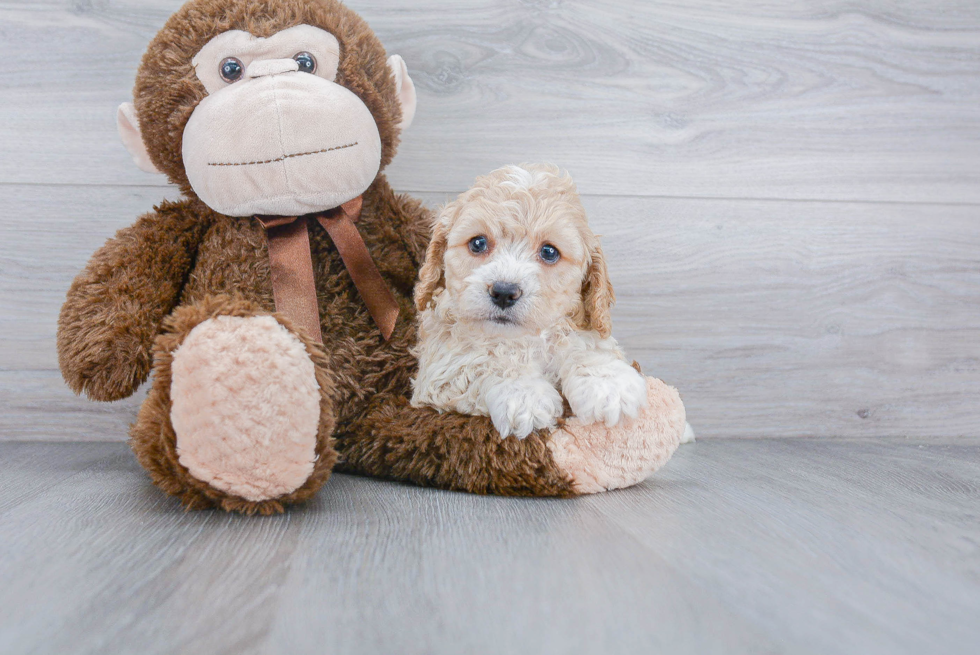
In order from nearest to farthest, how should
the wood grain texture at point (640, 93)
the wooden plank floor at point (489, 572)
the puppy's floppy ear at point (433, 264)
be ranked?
the wooden plank floor at point (489, 572), the puppy's floppy ear at point (433, 264), the wood grain texture at point (640, 93)

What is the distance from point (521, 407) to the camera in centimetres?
84

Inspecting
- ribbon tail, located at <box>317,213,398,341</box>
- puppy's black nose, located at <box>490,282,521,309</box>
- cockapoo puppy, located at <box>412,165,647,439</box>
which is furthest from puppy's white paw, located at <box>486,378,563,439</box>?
ribbon tail, located at <box>317,213,398,341</box>

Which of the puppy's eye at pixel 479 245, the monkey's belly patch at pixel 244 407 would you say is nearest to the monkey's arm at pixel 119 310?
the monkey's belly patch at pixel 244 407

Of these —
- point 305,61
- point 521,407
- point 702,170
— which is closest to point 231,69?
point 305,61

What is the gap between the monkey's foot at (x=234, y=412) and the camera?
0.72 m

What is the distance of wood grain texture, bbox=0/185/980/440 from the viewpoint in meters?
1.34

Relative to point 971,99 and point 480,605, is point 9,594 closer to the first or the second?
point 480,605

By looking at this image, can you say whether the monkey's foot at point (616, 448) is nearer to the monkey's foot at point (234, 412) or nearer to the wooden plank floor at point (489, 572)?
the wooden plank floor at point (489, 572)

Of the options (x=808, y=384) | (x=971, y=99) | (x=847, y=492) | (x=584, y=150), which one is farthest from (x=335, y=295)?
(x=971, y=99)

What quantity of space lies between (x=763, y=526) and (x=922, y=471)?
54cm

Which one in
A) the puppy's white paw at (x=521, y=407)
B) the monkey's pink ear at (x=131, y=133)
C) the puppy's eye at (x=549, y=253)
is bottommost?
the puppy's white paw at (x=521, y=407)

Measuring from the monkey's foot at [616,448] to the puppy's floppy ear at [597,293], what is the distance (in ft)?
0.38

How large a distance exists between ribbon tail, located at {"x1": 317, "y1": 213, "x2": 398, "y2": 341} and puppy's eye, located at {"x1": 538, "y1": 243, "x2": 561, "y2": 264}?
0.25 metres

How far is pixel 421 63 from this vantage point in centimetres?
127
